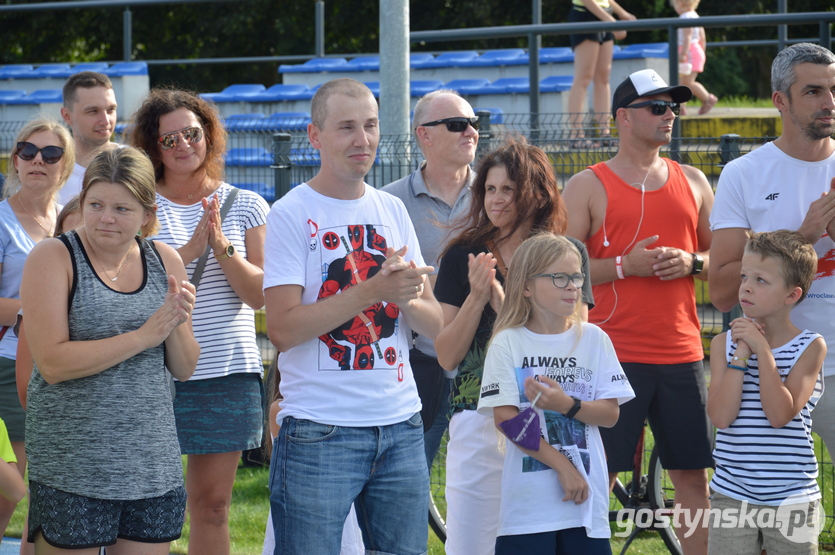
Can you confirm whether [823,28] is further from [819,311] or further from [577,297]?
[577,297]

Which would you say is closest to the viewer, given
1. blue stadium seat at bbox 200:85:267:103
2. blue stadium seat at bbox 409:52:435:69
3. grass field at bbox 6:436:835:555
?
grass field at bbox 6:436:835:555

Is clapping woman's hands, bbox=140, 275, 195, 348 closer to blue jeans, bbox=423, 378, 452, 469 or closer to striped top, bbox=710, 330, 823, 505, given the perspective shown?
blue jeans, bbox=423, 378, 452, 469

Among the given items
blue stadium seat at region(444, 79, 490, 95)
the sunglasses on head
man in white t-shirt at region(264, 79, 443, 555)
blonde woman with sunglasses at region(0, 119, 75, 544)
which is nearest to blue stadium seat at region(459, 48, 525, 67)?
blue stadium seat at region(444, 79, 490, 95)

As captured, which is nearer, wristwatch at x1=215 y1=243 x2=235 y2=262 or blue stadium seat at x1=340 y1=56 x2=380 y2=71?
wristwatch at x1=215 y1=243 x2=235 y2=262

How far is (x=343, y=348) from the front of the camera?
9.63 feet

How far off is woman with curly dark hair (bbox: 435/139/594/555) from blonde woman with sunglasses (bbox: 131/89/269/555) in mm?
803

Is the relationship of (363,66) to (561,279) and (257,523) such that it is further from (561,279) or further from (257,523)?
(561,279)

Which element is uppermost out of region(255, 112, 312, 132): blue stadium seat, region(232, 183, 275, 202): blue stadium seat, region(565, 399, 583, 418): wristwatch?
region(255, 112, 312, 132): blue stadium seat

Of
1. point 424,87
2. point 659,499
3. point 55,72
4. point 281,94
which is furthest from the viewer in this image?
point 55,72

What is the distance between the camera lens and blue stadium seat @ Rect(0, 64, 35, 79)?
53.4 feet

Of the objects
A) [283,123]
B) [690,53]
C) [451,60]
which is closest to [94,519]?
[283,123]

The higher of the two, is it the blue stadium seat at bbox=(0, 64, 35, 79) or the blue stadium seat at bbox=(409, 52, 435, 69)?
the blue stadium seat at bbox=(0, 64, 35, 79)

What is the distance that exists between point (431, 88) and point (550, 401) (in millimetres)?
9585

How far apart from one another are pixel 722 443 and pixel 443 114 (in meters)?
1.91
